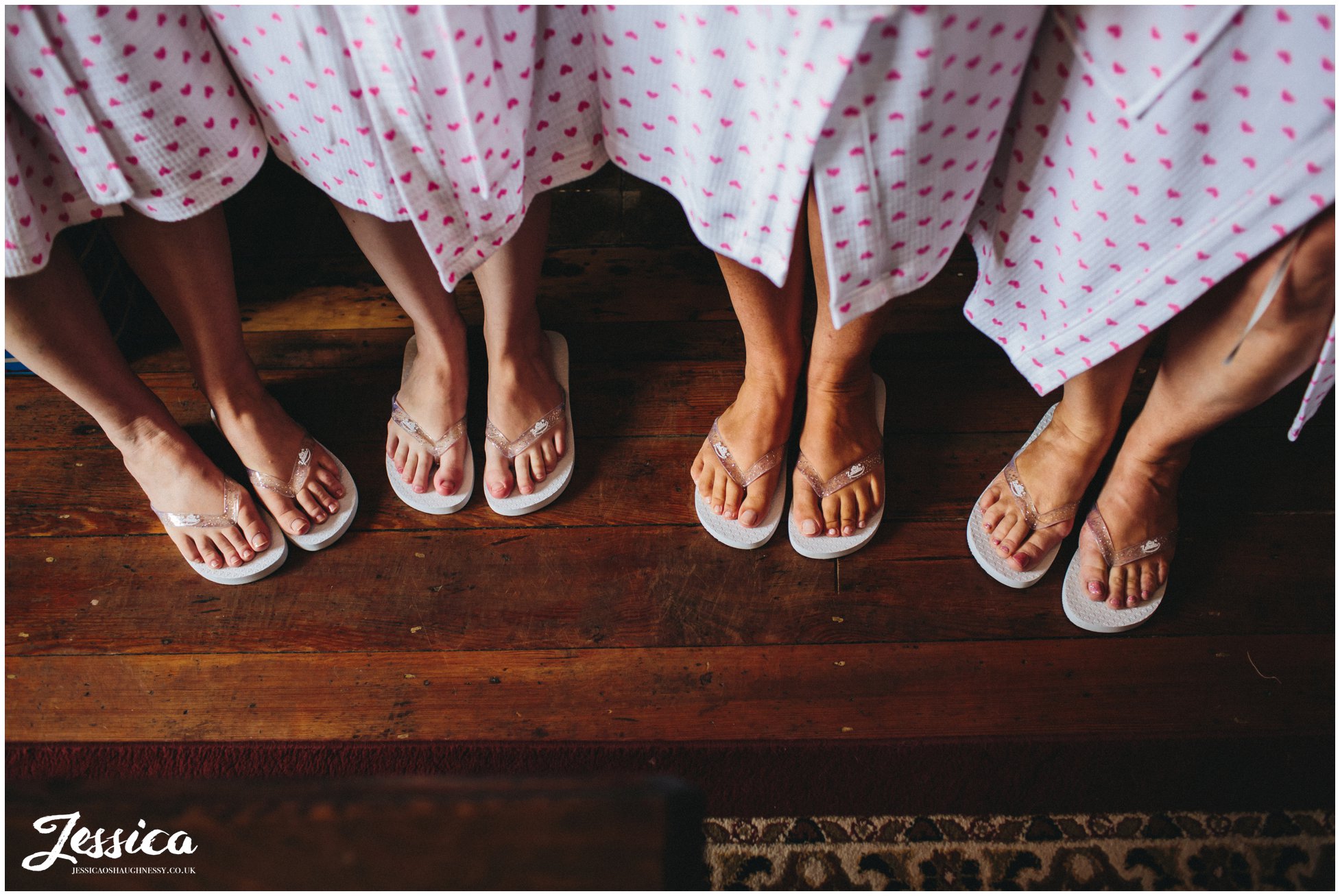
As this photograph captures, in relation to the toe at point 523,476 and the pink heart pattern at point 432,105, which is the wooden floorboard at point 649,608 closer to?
the toe at point 523,476

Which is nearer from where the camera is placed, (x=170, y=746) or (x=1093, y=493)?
(x=170, y=746)

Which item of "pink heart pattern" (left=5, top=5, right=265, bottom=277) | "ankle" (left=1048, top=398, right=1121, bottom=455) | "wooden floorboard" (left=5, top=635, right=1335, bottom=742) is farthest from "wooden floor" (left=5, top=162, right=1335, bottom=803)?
"pink heart pattern" (left=5, top=5, right=265, bottom=277)

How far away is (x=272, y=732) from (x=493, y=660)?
0.83ft

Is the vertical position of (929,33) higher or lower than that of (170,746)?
higher

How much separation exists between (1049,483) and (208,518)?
1025 mm

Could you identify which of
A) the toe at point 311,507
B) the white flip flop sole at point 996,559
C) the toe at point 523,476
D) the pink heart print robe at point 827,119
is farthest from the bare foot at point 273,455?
the white flip flop sole at point 996,559

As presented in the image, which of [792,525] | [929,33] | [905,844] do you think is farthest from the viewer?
[792,525]

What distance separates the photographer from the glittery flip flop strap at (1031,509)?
955 millimetres

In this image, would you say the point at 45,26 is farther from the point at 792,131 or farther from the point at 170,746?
the point at 170,746

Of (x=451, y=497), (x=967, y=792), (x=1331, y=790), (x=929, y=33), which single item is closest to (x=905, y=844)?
(x=967, y=792)

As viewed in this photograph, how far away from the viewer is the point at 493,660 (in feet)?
3.07

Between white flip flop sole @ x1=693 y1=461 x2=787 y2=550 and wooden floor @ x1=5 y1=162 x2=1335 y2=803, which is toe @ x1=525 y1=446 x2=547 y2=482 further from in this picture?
white flip flop sole @ x1=693 y1=461 x2=787 y2=550

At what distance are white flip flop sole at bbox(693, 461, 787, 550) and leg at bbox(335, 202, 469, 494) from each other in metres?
0.32

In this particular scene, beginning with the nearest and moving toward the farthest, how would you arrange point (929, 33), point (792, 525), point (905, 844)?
point (929, 33) → point (905, 844) → point (792, 525)
